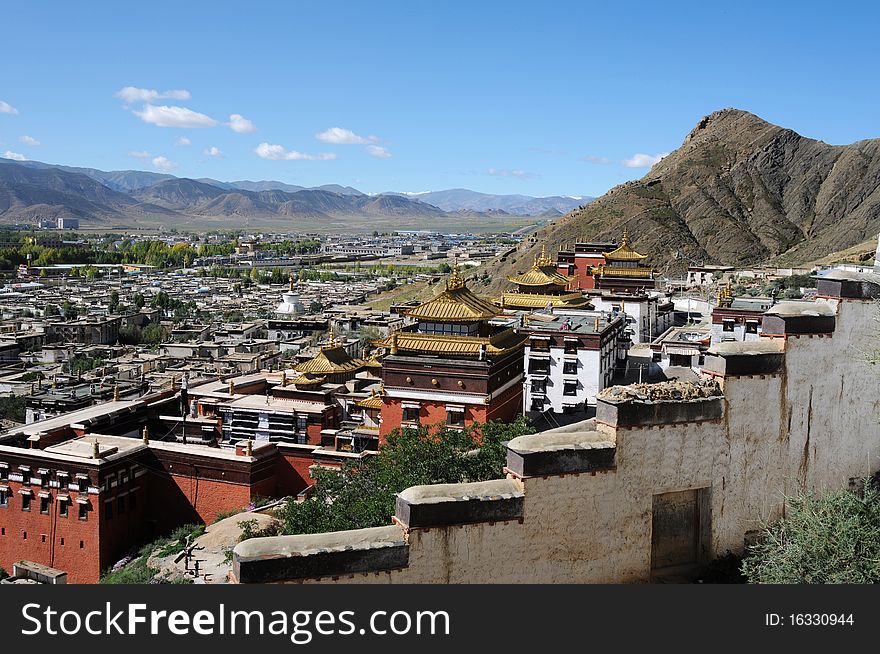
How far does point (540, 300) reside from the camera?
47.4 m

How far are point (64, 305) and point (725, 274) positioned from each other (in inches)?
3684

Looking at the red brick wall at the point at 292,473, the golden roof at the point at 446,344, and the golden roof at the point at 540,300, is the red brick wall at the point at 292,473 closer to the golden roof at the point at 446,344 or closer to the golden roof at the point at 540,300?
the golden roof at the point at 446,344

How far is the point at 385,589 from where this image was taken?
32.6 ft

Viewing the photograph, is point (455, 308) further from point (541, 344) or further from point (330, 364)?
point (541, 344)

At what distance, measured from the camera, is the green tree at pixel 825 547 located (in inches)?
436

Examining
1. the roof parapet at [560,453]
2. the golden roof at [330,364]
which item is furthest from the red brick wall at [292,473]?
the roof parapet at [560,453]

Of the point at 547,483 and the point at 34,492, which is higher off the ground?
the point at 547,483

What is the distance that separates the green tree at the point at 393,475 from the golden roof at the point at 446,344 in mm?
5519

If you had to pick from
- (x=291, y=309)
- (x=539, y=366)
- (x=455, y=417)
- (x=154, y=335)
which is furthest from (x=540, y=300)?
(x=291, y=309)

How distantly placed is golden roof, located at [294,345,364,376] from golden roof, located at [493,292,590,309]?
1329 centimetres

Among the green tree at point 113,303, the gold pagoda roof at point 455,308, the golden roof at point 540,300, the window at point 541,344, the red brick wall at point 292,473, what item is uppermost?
the gold pagoda roof at point 455,308

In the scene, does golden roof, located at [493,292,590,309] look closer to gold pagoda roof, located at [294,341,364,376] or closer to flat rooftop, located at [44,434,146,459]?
gold pagoda roof, located at [294,341,364,376]

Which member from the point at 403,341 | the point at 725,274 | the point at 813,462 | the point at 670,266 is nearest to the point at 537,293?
the point at 403,341

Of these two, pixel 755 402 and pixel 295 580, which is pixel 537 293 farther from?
pixel 295 580
